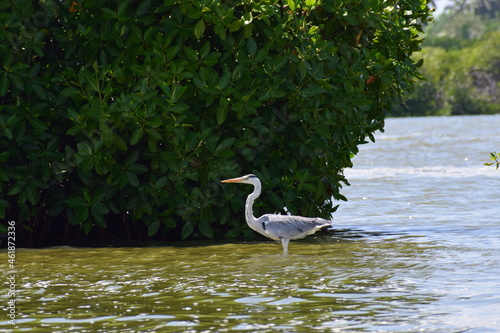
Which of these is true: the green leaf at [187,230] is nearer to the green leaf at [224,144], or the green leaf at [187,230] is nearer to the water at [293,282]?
the water at [293,282]

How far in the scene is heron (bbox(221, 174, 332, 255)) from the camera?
10.9m

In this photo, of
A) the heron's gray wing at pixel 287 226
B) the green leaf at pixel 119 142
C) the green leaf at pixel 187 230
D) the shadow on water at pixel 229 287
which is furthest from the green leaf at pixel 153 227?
the heron's gray wing at pixel 287 226

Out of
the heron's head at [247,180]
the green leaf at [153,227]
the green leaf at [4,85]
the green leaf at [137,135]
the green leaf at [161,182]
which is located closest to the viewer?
the green leaf at [137,135]

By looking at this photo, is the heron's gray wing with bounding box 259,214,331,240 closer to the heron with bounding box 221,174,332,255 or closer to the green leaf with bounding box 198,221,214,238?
the heron with bounding box 221,174,332,255

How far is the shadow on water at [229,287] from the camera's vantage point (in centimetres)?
750

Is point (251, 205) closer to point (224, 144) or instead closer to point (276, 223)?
point (276, 223)

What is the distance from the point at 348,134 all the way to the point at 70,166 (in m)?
3.46

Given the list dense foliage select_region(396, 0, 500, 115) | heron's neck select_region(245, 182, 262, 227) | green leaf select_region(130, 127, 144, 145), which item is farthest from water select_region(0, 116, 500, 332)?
dense foliage select_region(396, 0, 500, 115)

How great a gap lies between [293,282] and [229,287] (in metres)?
0.65

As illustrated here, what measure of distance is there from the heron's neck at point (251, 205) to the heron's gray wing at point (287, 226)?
0.35 feet

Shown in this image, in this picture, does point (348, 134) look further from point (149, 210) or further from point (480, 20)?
point (480, 20)

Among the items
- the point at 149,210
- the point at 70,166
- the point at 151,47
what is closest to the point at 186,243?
the point at 149,210

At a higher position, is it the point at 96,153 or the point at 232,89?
the point at 232,89

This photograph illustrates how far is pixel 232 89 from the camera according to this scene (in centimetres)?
1074
